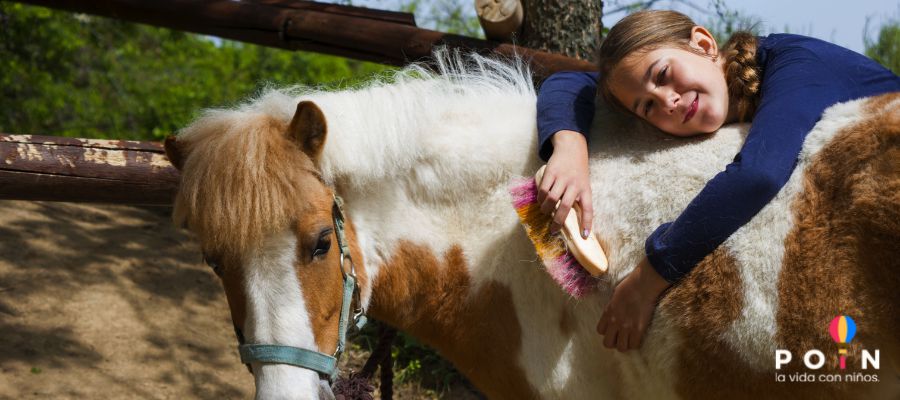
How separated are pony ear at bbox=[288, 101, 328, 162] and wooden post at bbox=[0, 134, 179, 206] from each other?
1.19 m

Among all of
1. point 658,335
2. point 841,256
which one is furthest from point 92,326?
point 841,256

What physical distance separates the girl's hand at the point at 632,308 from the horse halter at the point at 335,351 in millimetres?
725

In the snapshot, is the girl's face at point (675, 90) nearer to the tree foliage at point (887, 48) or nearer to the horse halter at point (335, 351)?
the horse halter at point (335, 351)

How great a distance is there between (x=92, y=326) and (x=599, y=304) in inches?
142

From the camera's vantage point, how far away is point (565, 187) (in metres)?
2.09

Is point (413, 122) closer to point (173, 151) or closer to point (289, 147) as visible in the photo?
point (289, 147)

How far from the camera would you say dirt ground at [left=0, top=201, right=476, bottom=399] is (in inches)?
163

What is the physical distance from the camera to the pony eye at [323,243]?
6.76ft

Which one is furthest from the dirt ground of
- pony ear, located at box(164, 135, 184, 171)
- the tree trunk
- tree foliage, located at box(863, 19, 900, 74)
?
tree foliage, located at box(863, 19, 900, 74)

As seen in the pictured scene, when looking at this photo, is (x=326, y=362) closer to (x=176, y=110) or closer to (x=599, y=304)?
(x=599, y=304)

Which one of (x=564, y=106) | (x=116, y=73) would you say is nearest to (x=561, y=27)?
(x=564, y=106)

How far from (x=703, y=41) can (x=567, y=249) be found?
0.80 meters

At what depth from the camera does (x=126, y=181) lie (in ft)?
10.1

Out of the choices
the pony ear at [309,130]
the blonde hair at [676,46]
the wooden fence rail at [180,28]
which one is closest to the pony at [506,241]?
the pony ear at [309,130]
